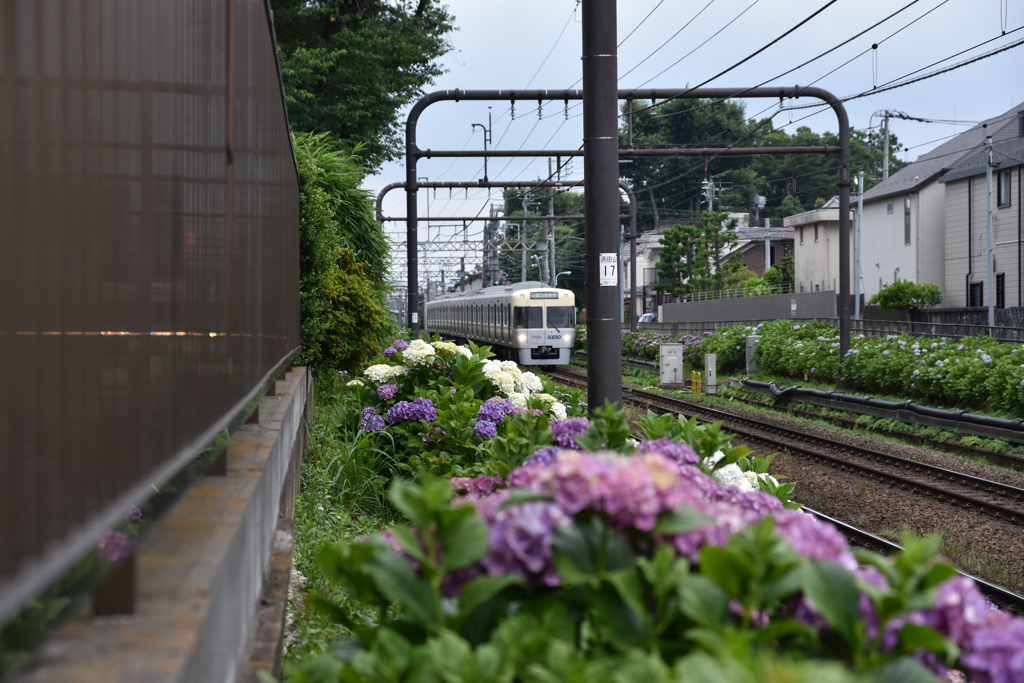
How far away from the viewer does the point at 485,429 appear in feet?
21.4

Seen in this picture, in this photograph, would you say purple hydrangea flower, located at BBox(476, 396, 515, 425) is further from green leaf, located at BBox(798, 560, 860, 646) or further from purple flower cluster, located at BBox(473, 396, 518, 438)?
green leaf, located at BBox(798, 560, 860, 646)

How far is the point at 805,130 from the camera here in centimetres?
9850

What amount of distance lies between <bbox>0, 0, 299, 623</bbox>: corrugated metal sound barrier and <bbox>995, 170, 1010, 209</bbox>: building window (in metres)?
39.0

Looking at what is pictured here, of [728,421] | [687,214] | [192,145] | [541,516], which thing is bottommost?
[728,421]

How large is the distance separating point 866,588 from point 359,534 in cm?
454

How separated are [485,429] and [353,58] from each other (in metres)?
19.8

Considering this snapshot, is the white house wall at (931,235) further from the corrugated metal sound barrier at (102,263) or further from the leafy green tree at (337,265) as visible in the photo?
the corrugated metal sound barrier at (102,263)

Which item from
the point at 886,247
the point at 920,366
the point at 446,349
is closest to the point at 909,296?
the point at 886,247

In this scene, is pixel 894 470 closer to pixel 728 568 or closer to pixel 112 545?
pixel 728 568

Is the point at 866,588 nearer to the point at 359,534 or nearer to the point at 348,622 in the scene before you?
the point at 348,622

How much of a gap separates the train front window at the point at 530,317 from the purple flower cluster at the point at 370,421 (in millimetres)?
23406

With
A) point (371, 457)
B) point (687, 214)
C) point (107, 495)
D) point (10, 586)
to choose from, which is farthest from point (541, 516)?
point (687, 214)

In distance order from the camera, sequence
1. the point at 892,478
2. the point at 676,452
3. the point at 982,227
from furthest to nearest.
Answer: the point at 982,227 → the point at 892,478 → the point at 676,452

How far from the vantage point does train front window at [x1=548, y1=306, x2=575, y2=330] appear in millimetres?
31891
